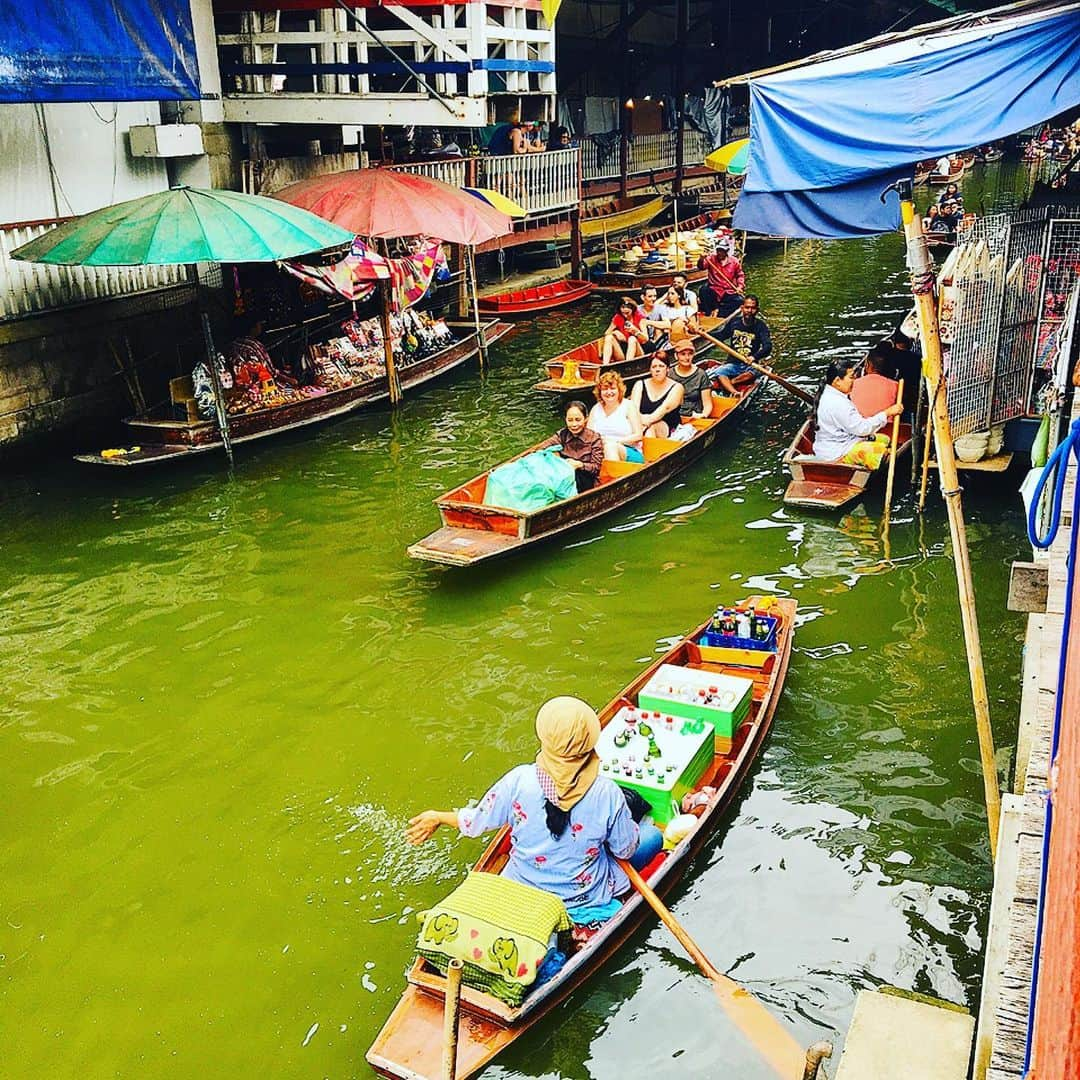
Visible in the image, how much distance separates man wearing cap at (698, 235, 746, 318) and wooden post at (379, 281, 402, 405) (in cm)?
514

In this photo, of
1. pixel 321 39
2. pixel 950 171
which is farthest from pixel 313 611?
pixel 950 171

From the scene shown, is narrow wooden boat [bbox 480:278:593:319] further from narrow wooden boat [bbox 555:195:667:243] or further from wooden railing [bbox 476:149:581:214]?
narrow wooden boat [bbox 555:195:667:243]

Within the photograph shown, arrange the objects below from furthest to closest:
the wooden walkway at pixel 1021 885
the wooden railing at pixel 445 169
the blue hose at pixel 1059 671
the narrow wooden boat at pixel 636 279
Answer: the narrow wooden boat at pixel 636 279 < the wooden railing at pixel 445 169 < the wooden walkway at pixel 1021 885 < the blue hose at pixel 1059 671

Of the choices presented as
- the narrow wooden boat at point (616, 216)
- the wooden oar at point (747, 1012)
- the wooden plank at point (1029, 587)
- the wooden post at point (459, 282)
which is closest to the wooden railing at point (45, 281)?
the wooden post at point (459, 282)

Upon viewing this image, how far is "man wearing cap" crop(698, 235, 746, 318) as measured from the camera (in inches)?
628

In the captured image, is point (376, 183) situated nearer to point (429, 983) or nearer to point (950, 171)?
point (429, 983)

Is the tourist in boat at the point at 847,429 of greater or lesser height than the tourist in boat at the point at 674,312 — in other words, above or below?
below

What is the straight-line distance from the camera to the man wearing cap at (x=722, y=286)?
15961 mm

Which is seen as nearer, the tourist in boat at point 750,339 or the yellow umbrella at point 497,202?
the tourist in boat at point 750,339

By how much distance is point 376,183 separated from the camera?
1252cm

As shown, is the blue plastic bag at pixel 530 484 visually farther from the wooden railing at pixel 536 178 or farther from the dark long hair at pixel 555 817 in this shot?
the wooden railing at pixel 536 178

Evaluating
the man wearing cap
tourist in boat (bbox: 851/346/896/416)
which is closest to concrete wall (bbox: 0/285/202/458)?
the man wearing cap

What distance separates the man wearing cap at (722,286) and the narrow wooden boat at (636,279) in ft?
10.6

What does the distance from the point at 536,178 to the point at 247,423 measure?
8.87 metres
